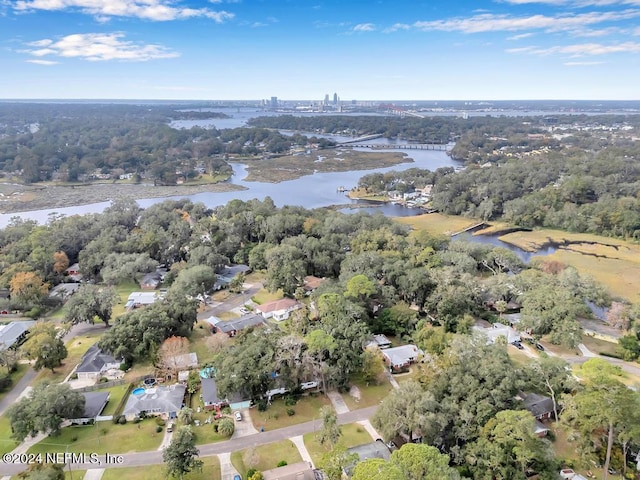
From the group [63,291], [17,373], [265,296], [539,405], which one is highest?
[539,405]

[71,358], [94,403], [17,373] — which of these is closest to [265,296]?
[71,358]

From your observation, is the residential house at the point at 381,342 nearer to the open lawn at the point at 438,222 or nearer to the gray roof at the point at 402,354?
the gray roof at the point at 402,354

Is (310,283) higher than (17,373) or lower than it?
higher

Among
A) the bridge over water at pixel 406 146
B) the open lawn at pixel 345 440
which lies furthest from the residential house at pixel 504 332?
the bridge over water at pixel 406 146

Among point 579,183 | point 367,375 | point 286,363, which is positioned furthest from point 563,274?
point 579,183

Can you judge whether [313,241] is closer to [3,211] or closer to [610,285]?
[610,285]

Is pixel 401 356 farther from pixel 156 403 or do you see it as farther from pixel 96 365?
pixel 96 365

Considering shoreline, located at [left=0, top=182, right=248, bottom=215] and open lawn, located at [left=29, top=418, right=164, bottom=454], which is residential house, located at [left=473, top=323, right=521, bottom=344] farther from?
A: shoreline, located at [left=0, top=182, right=248, bottom=215]
